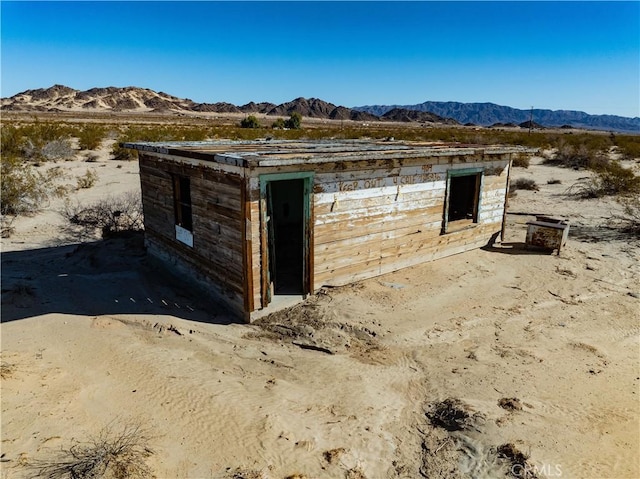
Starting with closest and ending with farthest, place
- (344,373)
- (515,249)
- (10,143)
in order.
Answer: (344,373), (515,249), (10,143)

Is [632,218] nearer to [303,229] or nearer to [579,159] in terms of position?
[303,229]

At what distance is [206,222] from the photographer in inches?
293

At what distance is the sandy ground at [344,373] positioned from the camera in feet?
13.8

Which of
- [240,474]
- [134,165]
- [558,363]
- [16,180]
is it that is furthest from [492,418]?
[134,165]

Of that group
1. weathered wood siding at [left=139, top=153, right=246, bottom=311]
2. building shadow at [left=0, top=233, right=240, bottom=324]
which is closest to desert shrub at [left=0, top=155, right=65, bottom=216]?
building shadow at [left=0, top=233, right=240, bottom=324]

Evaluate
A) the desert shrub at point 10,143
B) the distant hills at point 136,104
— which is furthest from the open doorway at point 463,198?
the distant hills at point 136,104

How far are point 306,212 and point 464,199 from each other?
20.3 ft

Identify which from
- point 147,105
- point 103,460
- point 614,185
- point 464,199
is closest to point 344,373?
point 103,460

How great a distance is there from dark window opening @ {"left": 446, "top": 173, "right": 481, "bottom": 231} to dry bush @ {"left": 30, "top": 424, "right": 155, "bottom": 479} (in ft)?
25.6

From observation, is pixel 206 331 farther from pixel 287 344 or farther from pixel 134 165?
pixel 134 165

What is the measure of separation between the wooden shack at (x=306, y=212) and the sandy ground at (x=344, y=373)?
0.51m

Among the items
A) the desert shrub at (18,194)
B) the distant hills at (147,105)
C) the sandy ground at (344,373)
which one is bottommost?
the sandy ground at (344,373)

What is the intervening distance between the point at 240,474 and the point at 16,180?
13064mm

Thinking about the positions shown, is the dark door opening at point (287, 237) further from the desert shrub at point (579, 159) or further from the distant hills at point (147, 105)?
the distant hills at point (147, 105)
